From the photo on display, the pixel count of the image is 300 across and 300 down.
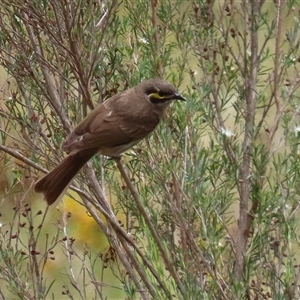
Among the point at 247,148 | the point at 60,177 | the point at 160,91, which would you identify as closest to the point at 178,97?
the point at 160,91

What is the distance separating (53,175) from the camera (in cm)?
221

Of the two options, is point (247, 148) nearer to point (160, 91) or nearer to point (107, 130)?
point (160, 91)

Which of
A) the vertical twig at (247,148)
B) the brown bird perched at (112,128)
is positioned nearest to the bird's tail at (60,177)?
the brown bird perched at (112,128)

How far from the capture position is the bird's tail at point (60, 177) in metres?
2.20

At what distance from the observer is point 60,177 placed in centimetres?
220

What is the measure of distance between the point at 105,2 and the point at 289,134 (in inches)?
29.9

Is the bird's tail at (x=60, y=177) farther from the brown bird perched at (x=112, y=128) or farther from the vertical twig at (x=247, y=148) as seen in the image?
the vertical twig at (x=247, y=148)

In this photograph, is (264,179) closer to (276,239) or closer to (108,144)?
(276,239)

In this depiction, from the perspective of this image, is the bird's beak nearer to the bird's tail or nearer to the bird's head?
the bird's head

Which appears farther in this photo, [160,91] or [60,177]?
[160,91]

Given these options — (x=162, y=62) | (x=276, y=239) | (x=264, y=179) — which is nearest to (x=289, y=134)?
(x=264, y=179)

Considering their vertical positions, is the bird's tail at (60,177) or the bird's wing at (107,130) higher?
the bird's wing at (107,130)

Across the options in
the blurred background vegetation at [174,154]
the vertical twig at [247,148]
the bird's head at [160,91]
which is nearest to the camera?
the blurred background vegetation at [174,154]

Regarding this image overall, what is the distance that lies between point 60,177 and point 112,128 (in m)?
0.34
